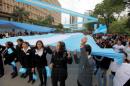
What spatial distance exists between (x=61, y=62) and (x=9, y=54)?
16.0ft

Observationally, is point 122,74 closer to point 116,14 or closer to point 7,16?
point 7,16

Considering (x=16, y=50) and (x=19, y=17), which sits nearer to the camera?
(x=16, y=50)

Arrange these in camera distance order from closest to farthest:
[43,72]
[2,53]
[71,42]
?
[43,72], [71,42], [2,53]

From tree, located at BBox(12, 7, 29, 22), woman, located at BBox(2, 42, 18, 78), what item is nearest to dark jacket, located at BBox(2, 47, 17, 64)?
woman, located at BBox(2, 42, 18, 78)

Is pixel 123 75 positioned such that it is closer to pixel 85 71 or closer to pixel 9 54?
pixel 85 71

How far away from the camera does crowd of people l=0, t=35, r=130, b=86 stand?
27.5ft

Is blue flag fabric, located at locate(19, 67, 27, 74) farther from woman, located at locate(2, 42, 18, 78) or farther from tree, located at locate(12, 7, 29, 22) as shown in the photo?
tree, located at locate(12, 7, 29, 22)

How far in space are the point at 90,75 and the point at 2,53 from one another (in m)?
6.58

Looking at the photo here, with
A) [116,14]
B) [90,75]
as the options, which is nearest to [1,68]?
[90,75]

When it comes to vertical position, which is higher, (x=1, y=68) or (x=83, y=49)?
(x=83, y=49)

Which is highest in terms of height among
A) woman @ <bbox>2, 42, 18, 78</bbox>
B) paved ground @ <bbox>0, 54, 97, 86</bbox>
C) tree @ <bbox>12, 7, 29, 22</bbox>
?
tree @ <bbox>12, 7, 29, 22</bbox>

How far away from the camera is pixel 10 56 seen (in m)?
14.2

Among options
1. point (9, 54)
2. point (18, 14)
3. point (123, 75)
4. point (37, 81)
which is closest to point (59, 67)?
point (123, 75)

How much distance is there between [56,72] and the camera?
31.5 feet
